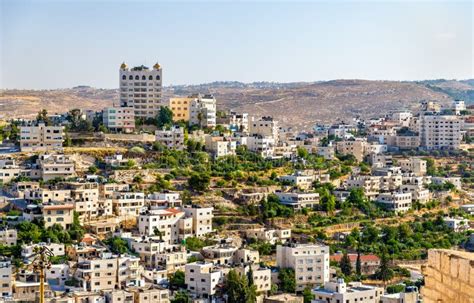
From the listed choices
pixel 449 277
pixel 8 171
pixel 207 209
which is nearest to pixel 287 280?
pixel 207 209

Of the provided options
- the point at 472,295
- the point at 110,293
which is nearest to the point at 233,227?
the point at 110,293

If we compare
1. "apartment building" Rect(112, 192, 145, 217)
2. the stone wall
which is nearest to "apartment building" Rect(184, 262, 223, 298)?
"apartment building" Rect(112, 192, 145, 217)

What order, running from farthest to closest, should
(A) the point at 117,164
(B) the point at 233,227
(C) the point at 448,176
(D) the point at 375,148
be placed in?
(D) the point at 375,148 → (C) the point at 448,176 → (A) the point at 117,164 → (B) the point at 233,227

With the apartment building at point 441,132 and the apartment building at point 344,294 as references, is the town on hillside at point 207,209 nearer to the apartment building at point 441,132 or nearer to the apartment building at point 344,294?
the apartment building at point 344,294

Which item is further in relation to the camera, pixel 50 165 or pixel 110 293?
pixel 50 165

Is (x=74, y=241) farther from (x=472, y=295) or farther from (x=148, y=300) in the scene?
(x=472, y=295)

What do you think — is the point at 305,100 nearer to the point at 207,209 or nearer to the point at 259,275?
the point at 207,209
